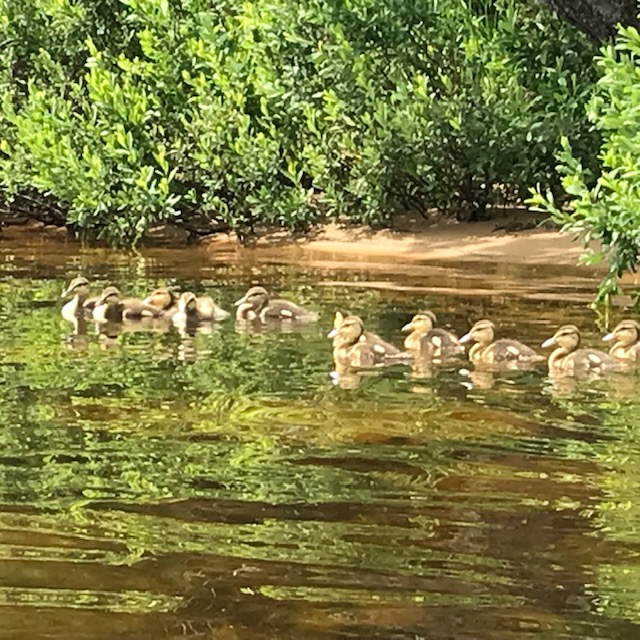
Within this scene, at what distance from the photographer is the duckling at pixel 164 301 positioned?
12.6m

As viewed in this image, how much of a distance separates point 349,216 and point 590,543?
15223 mm

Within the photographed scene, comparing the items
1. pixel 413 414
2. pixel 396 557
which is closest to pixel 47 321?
pixel 413 414

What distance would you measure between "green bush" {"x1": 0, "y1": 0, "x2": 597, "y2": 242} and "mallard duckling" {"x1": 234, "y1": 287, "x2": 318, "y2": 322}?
6.19 m

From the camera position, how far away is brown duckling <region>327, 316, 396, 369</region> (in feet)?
32.2

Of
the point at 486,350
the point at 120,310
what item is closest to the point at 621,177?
the point at 486,350

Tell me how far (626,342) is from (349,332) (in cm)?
188

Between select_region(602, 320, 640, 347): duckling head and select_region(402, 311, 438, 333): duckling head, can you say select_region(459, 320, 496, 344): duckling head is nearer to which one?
select_region(402, 311, 438, 333): duckling head

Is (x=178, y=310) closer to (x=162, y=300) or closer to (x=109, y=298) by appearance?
(x=162, y=300)

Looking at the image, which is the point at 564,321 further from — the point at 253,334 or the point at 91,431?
the point at 91,431

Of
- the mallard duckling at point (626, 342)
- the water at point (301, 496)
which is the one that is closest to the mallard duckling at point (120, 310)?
the water at point (301, 496)

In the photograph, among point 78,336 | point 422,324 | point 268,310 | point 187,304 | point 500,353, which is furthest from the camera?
point 187,304

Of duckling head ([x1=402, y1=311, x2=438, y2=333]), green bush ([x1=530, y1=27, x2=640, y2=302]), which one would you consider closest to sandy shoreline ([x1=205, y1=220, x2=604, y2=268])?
green bush ([x1=530, y1=27, x2=640, y2=302])

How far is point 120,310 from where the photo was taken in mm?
12625

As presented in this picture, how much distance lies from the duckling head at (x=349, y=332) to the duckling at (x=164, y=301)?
2.42m
